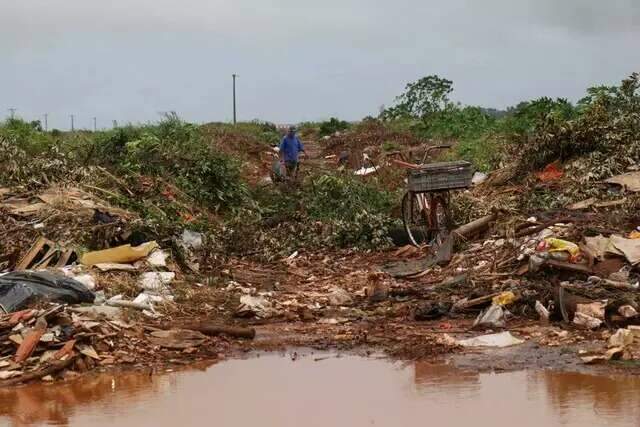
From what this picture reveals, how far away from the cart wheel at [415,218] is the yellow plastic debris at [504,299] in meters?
3.88

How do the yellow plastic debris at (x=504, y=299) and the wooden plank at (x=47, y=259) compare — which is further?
the wooden plank at (x=47, y=259)

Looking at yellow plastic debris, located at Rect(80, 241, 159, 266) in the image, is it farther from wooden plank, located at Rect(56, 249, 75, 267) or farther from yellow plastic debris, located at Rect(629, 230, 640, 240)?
yellow plastic debris, located at Rect(629, 230, 640, 240)

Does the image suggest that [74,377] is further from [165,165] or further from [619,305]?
[165,165]

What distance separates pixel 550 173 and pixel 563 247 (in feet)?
18.3

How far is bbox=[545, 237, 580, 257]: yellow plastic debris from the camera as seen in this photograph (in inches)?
328

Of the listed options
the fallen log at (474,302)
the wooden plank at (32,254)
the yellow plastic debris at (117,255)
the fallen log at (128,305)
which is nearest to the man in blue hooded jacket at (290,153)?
the yellow plastic debris at (117,255)

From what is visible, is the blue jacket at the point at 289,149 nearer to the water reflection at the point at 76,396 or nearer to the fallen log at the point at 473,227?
the fallen log at the point at 473,227

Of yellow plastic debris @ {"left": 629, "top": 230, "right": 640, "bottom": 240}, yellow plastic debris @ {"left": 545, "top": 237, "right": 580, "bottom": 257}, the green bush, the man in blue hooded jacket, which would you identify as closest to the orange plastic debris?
yellow plastic debris @ {"left": 629, "top": 230, "right": 640, "bottom": 240}

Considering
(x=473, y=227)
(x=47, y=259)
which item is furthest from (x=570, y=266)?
(x=47, y=259)

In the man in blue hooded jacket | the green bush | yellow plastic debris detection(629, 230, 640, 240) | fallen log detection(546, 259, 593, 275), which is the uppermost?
the green bush

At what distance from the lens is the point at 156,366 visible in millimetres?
6656

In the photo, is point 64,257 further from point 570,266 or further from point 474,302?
point 570,266

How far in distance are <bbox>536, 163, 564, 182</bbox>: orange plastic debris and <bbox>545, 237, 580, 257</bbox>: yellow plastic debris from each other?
Result: 16.3 ft

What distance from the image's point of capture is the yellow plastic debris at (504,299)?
7711 millimetres
